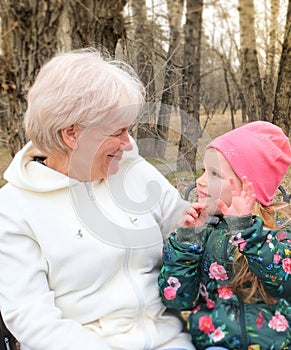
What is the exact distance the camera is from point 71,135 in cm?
152

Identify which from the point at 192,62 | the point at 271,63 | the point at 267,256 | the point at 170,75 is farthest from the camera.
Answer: the point at 271,63

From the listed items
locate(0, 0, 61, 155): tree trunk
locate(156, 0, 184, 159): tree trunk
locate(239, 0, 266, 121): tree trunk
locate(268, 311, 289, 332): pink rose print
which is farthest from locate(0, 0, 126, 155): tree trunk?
locate(239, 0, 266, 121): tree trunk

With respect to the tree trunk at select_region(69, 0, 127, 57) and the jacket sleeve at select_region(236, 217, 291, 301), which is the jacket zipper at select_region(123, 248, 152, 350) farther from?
the tree trunk at select_region(69, 0, 127, 57)

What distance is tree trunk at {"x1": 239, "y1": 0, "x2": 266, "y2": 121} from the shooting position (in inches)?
239

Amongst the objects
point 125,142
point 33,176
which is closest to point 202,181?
point 125,142

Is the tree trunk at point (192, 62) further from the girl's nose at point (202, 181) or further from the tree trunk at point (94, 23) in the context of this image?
the girl's nose at point (202, 181)

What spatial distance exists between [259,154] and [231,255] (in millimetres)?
319

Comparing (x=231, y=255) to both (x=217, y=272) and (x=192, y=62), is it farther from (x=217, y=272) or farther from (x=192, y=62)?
(x=192, y=62)

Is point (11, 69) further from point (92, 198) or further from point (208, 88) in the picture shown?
point (208, 88)

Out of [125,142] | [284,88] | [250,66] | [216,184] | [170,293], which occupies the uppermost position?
[125,142]

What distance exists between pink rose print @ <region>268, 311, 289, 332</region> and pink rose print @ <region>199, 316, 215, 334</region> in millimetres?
175

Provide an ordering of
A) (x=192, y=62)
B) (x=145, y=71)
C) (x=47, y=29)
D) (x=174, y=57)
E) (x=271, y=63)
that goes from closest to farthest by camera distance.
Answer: (x=47, y=29)
(x=145, y=71)
(x=174, y=57)
(x=192, y=62)
(x=271, y=63)

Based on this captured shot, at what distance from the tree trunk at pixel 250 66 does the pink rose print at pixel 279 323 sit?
461cm

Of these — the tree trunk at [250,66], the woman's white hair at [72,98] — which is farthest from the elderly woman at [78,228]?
the tree trunk at [250,66]
